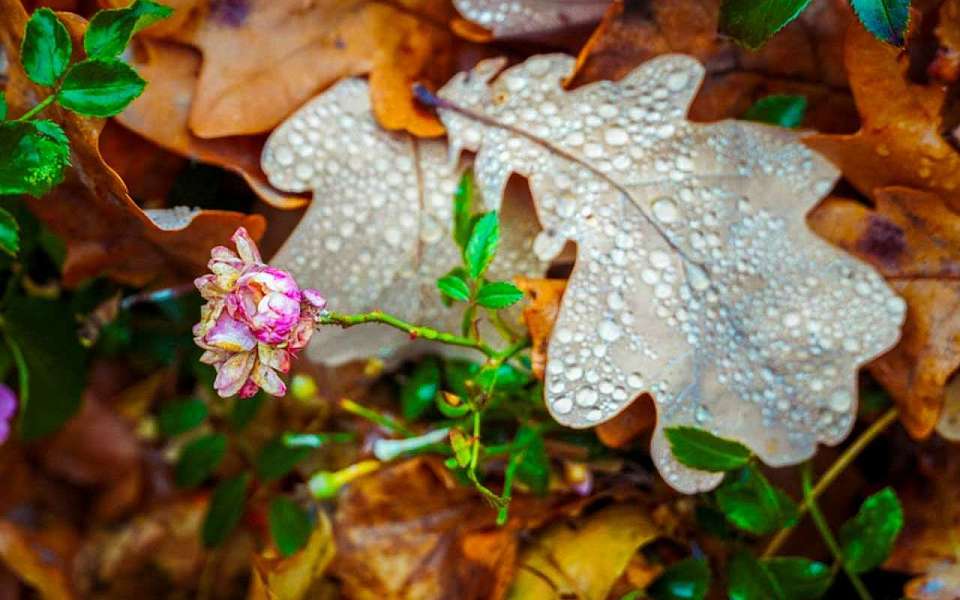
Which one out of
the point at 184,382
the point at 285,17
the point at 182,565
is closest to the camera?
the point at 285,17

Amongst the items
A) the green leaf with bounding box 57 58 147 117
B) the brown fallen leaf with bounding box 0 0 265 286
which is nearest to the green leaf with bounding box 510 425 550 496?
the brown fallen leaf with bounding box 0 0 265 286

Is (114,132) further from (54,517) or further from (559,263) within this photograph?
(54,517)

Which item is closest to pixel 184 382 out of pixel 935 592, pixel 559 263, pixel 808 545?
pixel 559 263

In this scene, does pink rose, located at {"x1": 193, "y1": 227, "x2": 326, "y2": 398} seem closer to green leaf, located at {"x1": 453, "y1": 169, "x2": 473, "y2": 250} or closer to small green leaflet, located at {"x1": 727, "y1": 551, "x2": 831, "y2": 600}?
green leaf, located at {"x1": 453, "y1": 169, "x2": 473, "y2": 250}

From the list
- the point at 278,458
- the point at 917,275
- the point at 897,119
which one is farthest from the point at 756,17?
the point at 278,458

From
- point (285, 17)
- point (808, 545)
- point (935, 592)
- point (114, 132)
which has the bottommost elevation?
point (808, 545)

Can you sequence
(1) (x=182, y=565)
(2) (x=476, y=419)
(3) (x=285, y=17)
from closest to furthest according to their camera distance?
(2) (x=476, y=419), (3) (x=285, y=17), (1) (x=182, y=565)

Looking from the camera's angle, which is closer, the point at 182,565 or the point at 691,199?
the point at 691,199
